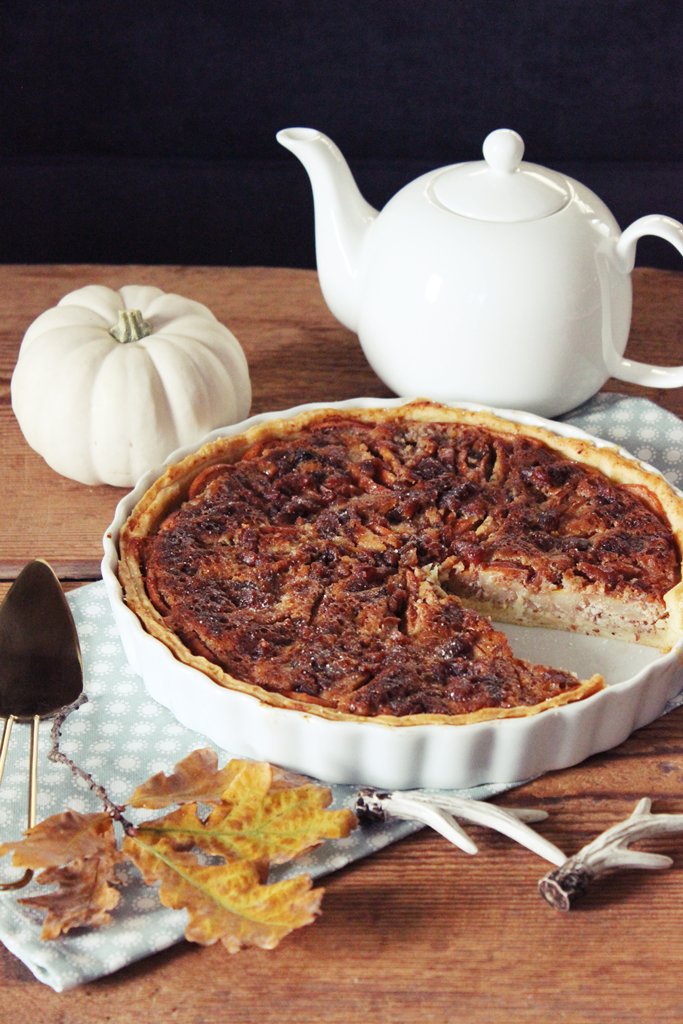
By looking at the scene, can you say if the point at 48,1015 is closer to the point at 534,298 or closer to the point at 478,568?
the point at 478,568

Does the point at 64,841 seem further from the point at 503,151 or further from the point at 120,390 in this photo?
the point at 503,151

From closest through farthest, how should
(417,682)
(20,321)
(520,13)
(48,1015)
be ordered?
(48,1015) < (417,682) < (20,321) < (520,13)

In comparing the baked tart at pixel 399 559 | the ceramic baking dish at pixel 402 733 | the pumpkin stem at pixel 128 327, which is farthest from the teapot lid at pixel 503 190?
the ceramic baking dish at pixel 402 733

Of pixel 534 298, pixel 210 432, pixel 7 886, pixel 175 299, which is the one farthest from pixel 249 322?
pixel 7 886

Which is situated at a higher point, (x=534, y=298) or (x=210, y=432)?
(x=534, y=298)

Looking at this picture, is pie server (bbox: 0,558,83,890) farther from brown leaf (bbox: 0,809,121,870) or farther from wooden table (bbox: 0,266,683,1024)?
wooden table (bbox: 0,266,683,1024)

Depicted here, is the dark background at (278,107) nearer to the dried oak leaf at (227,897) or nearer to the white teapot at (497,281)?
the white teapot at (497,281)
